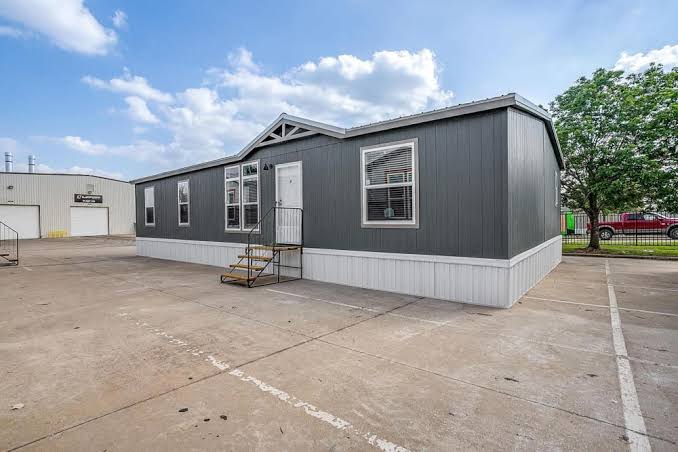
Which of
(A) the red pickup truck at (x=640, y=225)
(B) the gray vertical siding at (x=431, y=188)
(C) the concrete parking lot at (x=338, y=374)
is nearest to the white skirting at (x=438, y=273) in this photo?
(B) the gray vertical siding at (x=431, y=188)

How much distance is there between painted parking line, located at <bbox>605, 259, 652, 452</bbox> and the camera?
194cm

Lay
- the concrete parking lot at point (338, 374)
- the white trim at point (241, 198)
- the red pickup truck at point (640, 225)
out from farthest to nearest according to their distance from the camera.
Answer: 1. the red pickup truck at point (640, 225)
2. the white trim at point (241, 198)
3. the concrete parking lot at point (338, 374)

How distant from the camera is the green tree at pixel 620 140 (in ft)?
34.5

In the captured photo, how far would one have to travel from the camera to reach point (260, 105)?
54.8 ft

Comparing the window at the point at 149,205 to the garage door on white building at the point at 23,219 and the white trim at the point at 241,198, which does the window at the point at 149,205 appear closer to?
the white trim at the point at 241,198

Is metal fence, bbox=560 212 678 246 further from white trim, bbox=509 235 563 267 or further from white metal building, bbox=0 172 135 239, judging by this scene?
white metal building, bbox=0 172 135 239

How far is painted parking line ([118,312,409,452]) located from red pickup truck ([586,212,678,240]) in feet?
64.8

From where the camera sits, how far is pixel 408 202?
610 cm

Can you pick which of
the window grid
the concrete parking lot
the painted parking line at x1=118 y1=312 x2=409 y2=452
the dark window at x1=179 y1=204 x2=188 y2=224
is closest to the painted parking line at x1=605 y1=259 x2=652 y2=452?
the concrete parking lot

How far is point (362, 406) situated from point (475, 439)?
751mm

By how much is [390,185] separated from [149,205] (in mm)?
11331

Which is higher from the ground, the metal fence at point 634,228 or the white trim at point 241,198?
the white trim at point 241,198

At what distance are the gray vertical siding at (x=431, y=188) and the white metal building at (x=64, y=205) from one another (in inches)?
1087

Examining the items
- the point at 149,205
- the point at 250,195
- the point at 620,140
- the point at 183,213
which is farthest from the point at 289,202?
the point at 620,140
